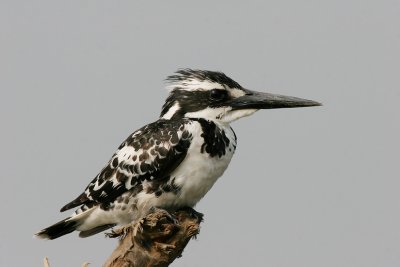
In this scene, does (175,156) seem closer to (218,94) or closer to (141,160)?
(141,160)

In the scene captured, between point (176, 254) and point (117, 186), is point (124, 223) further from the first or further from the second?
point (176, 254)

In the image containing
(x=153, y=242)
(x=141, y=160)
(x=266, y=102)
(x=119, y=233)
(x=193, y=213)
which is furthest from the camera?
(x=266, y=102)

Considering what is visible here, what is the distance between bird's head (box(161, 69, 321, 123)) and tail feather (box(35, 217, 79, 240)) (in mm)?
1388

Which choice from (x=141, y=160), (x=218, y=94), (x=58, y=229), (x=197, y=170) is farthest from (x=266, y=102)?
(x=58, y=229)

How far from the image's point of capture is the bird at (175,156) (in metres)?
7.01

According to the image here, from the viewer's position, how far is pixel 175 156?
6973 mm

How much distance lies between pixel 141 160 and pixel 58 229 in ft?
3.96

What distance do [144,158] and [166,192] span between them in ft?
1.23

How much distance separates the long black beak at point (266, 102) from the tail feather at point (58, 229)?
194 cm

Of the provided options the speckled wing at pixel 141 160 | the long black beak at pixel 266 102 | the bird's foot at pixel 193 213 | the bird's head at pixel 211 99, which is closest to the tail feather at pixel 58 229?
the speckled wing at pixel 141 160

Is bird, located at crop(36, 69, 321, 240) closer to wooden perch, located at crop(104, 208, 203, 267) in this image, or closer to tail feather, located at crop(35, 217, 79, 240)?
tail feather, located at crop(35, 217, 79, 240)

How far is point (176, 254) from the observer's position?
6531 millimetres

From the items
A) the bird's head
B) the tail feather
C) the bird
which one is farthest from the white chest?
the tail feather

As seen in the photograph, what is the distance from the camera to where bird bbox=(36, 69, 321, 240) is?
276 inches
